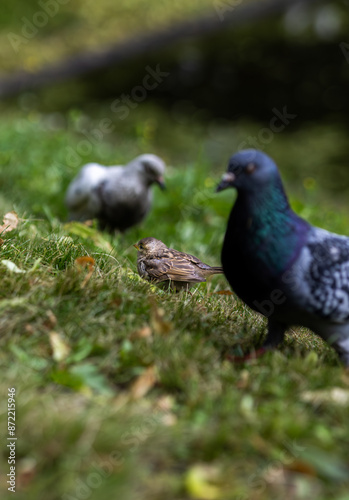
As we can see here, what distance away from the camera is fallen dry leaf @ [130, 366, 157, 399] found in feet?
7.50

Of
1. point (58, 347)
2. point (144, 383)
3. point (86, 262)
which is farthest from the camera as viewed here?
point (86, 262)

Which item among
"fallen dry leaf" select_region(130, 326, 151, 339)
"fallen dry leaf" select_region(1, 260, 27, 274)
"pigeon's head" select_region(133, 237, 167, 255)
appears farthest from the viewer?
"pigeon's head" select_region(133, 237, 167, 255)

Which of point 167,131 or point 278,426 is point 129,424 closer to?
point 278,426

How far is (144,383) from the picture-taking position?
7.61 feet

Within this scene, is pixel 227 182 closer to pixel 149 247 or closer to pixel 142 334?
pixel 142 334

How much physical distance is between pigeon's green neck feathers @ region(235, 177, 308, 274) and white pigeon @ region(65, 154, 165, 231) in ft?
7.29

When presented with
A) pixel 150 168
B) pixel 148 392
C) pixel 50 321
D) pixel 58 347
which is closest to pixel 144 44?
pixel 150 168

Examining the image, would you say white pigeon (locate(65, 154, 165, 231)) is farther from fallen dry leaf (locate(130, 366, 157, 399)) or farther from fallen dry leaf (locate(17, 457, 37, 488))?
fallen dry leaf (locate(17, 457, 37, 488))

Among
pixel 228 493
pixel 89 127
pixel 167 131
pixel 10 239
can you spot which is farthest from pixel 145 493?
pixel 167 131

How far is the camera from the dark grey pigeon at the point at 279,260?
2.67 m

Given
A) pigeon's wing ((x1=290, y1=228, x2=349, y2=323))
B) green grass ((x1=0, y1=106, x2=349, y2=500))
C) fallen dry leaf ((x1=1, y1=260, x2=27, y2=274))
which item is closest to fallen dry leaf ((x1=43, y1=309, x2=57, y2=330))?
green grass ((x1=0, y1=106, x2=349, y2=500))

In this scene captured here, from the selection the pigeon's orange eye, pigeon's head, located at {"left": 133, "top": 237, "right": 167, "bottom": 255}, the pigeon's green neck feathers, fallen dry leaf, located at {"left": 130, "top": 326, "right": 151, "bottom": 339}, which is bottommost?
pigeon's head, located at {"left": 133, "top": 237, "right": 167, "bottom": 255}

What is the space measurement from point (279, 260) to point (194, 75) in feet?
36.5

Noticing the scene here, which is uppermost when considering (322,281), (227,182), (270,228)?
(227,182)
